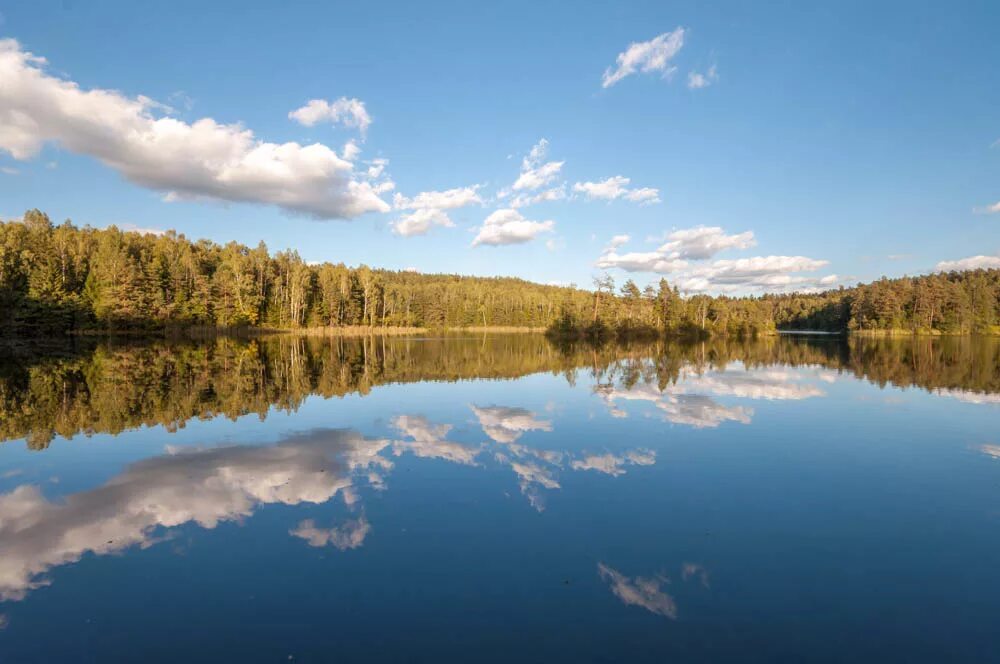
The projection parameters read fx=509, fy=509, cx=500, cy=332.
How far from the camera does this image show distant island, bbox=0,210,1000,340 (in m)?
68.6

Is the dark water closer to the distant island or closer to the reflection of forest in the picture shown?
the reflection of forest

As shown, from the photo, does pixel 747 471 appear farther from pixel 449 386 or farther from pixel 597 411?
pixel 449 386

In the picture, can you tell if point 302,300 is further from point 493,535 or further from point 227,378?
point 493,535

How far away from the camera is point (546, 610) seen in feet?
19.6

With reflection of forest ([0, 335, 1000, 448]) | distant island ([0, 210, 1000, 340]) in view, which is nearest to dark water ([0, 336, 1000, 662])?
reflection of forest ([0, 335, 1000, 448])

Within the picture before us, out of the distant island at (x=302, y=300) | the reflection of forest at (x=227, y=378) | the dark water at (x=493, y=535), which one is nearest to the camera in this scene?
the dark water at (x=493, y=535)

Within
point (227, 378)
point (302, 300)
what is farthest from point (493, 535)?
point (302, 300)

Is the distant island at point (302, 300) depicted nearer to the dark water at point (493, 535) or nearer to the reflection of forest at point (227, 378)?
the reflection of forest at point (227, 378)

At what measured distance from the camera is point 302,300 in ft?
323

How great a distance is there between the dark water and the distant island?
63333 mm

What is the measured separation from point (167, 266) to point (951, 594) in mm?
95652

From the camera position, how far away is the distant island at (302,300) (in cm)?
6862

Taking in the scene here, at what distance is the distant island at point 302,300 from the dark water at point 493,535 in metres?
63.3

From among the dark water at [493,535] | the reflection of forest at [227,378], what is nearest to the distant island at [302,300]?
the reflection of forest at [227,378]
